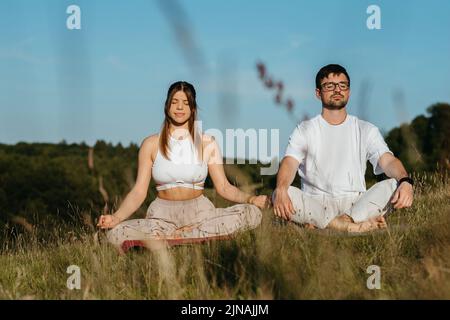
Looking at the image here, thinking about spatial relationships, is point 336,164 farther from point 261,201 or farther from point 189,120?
point 189,120

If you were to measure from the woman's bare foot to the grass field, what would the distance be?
121mm

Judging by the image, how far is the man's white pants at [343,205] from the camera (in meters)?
5.03

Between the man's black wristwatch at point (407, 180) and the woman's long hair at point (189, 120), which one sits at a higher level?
the woman's long hair at point (189, 120)

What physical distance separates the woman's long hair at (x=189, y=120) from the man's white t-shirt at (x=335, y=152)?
2.73 feet

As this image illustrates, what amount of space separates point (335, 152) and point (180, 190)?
1.46 meters

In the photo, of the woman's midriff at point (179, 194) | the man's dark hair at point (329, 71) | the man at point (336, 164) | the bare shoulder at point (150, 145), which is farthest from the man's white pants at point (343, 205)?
the bare shoulder at point (150, 145)

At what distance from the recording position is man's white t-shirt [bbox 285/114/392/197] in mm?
5223

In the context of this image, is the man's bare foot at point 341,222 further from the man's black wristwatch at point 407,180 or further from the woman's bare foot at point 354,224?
the man's black wristwatch at point 407,180

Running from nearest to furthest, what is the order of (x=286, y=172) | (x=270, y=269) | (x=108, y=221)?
(x=270, y=269) → (x=108, y=221) → (x=286, y=172)

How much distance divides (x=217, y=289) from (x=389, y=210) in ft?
7.45

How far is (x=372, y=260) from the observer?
429 centimetres

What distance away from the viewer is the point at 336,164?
5.23 meters

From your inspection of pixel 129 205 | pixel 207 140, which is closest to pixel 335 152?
pixel 207 140
